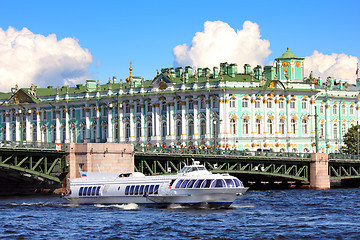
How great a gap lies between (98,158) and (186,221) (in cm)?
2810

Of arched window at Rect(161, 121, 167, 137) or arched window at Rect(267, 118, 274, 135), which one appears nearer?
arched window at Rect(267, 118, 274, 135)

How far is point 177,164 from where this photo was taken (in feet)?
309

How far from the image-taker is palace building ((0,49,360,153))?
128 m

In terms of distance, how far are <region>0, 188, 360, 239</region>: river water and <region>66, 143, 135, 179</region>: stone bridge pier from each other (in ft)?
25.1

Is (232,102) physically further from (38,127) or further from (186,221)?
(186,221)

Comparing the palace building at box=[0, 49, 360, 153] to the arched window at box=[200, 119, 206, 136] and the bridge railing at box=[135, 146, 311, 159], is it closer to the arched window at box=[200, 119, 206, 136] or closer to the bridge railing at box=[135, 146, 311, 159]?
the arched window at box=[200, 119, 206, 136]

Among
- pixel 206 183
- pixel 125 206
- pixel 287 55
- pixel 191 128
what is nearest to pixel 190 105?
pixel 191 128

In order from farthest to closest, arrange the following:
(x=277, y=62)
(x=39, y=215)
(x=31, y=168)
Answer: (x=277, y=62) < (x=31, y=168) < (x=39, y=215)

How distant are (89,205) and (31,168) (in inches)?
465

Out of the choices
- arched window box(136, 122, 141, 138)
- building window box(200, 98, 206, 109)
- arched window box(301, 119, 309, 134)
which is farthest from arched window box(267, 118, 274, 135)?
arched window box(136, 122, 141, 138)

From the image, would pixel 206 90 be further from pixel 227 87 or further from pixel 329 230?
pixel 329 230

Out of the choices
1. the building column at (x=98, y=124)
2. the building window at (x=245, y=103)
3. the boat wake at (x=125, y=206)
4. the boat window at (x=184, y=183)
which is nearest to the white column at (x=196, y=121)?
the building window at (x=245, y=103)

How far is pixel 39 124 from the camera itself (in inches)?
5851

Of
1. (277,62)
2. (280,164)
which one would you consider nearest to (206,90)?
(277,62)
